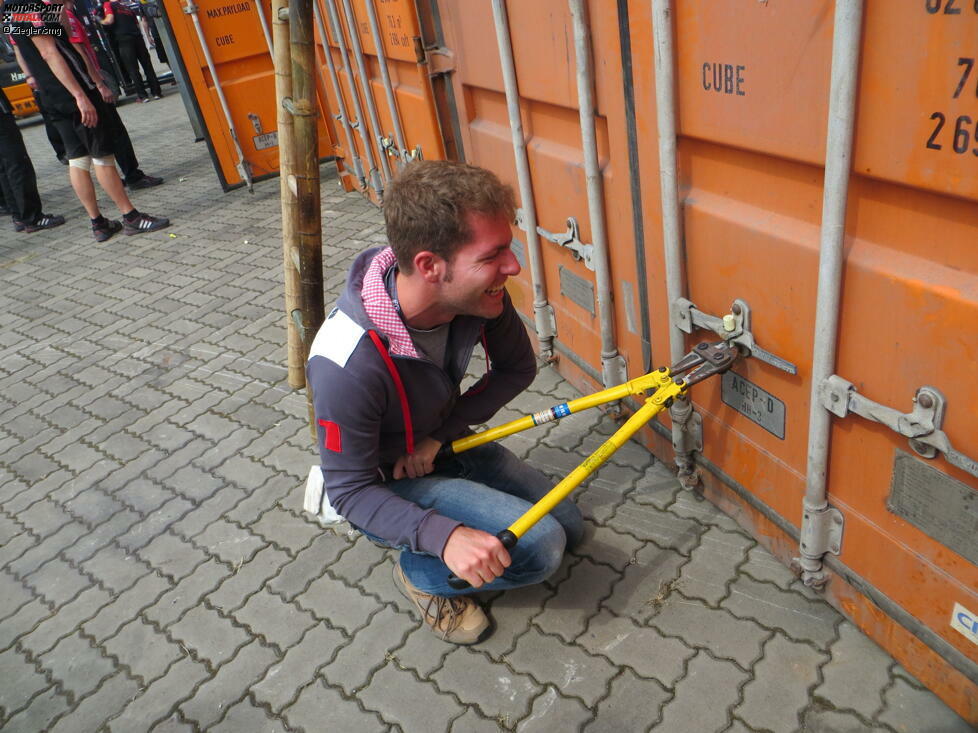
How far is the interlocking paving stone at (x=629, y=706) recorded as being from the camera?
203cm

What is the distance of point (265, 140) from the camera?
7148 mm

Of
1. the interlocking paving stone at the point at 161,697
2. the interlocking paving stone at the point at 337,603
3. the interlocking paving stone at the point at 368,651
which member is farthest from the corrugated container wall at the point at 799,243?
the interlocking paving stone at the point at 161,697

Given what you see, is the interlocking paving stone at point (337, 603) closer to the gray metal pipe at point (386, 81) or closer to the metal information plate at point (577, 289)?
the metal information plate at point (577, 289)

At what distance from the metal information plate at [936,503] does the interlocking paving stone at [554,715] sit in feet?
3.39

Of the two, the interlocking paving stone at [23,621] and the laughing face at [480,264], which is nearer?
the laughing face at [480,264]

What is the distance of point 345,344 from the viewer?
1983 millimetres

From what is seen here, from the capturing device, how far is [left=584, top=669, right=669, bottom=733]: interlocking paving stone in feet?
6.66

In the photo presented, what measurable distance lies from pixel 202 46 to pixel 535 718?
6.46m

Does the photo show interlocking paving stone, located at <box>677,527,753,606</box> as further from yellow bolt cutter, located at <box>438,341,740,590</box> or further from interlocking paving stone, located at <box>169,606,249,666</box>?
interlocking paving stone, located at <box>169,606,249,666</box>

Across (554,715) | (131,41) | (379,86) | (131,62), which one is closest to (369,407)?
(554,715)

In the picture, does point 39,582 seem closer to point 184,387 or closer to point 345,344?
point 184,387

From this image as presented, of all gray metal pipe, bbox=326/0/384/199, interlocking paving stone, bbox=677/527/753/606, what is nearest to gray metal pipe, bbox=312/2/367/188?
gray metal pipe, bbox=326/0/384/199

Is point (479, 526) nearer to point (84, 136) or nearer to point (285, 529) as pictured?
point (285, 529)

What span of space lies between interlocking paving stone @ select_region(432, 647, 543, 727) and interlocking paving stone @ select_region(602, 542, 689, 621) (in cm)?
40
